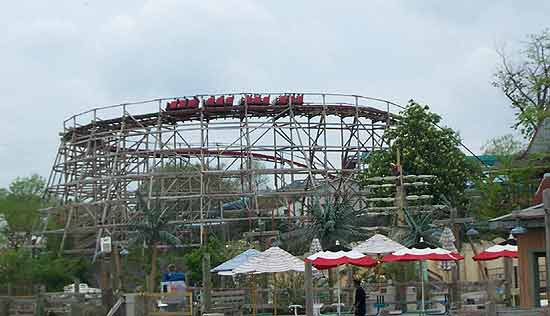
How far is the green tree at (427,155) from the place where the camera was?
170 ft

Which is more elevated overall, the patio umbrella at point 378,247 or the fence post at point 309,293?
the patio umbrella at point 378,247

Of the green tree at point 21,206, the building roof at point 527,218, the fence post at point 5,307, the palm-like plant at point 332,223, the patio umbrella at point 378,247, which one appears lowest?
the fence post at point 5,307

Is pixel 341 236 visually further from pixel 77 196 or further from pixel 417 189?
pixel 77 196

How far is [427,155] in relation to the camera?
5278cm

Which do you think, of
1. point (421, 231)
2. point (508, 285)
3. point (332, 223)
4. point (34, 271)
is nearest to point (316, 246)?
point (332, 223)

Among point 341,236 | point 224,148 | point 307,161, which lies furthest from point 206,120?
point 341,236

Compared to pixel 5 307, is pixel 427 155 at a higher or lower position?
higher

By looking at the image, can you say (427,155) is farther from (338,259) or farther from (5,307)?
(5,307)

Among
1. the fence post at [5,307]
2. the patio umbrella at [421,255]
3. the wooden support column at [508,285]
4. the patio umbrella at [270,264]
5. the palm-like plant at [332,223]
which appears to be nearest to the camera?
the patio umbrella at [421,255]

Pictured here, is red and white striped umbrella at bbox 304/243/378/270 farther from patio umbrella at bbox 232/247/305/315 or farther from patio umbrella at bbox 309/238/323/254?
patio umbrella at bbox 309/238/323/254

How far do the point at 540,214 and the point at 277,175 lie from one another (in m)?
40.1

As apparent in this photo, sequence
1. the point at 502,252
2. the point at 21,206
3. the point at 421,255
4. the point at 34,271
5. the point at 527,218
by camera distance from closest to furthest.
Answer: the point at 527,218, the point at 421,255, the point at 502,252, the point at 34,271, the point at 21,206

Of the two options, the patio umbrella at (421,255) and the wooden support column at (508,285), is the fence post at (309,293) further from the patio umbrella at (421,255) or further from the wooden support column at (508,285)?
the wooden support column at (508,285)

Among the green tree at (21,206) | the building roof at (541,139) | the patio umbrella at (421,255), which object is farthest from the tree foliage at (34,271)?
the building roof at (541,139)
